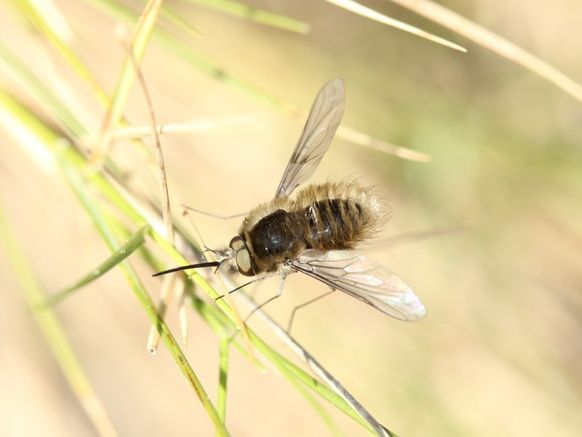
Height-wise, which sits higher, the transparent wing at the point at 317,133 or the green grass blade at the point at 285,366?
the transparent wing at the point at 317,133

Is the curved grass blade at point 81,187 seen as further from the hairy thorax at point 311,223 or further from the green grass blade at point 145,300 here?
the hairy thorax at point 311,223

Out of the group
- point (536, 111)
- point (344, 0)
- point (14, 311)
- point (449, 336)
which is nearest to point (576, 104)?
point (536, 111)

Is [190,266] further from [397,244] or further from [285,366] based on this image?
[397,244]

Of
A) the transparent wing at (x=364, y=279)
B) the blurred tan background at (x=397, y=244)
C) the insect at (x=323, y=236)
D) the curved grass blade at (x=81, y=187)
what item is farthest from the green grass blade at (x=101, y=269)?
the blurred tan background at (x=397, y=244)

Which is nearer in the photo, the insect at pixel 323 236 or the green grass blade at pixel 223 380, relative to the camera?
the green grass blade at pixel 223 380

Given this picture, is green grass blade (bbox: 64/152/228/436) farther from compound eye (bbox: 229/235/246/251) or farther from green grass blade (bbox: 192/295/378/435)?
compound eye (bbox: 229/235/246/251)

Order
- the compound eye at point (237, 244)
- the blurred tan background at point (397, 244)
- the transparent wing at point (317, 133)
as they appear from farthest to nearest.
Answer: the blurred tan background at point (397, 244) < the transparent wing at point (317, 133) < the compound eye at point (237, 244)

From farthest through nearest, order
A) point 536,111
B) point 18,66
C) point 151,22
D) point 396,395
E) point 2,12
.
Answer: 1. point 536,111
2. point 396,395
3. point 2,12
4. point 18,66
5. point 151,22

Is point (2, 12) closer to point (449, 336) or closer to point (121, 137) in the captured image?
point (121, 137)
